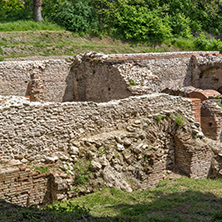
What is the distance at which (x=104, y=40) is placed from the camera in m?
19.3

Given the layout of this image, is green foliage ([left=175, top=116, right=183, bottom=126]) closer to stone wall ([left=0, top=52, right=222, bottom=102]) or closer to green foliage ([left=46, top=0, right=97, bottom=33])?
stone wall ([left=0, top=52, right=222, bottom=102])

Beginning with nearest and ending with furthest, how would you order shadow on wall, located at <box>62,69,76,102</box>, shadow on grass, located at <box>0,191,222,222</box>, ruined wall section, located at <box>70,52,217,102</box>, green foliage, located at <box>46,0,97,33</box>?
1. shadow on grass, located at <box>0,191,222,222</box>
2. ruined wall section, located at <box>70,52,217,102</box>
3. shadow on wall, located at <box>62,69,76,102</box>
4. green foliage, located at <box>46,0,97,33</box>

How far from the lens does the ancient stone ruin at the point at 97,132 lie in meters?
5.42

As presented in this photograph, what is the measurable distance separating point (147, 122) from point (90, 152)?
5.70ft

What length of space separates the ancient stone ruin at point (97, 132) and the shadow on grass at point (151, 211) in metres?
0.66

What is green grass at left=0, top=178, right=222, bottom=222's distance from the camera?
4000 mm

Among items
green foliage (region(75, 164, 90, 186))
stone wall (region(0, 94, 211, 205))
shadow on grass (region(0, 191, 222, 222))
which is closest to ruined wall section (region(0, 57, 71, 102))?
stone wall (region(0, 94, 211, 205))

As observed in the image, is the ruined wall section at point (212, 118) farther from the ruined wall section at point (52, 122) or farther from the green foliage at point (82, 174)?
the green foliage at point (82, 174)

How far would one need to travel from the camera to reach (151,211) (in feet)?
→ 16.1

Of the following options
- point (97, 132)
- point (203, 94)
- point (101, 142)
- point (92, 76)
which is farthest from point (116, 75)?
point (101, 142)

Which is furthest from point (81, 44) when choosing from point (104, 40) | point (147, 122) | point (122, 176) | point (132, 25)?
point (122, 176)

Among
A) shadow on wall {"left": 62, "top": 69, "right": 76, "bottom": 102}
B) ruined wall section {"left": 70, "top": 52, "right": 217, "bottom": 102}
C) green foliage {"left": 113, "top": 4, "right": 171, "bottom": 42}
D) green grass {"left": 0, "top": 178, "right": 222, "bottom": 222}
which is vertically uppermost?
green foliage {"left": 113, "top": 4, "right": 171, "bottom": 42}

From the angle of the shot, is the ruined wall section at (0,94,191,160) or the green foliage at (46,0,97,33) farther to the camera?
the green foliage at (46,0,97,33)

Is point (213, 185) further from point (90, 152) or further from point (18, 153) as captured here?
point (18, 153)
